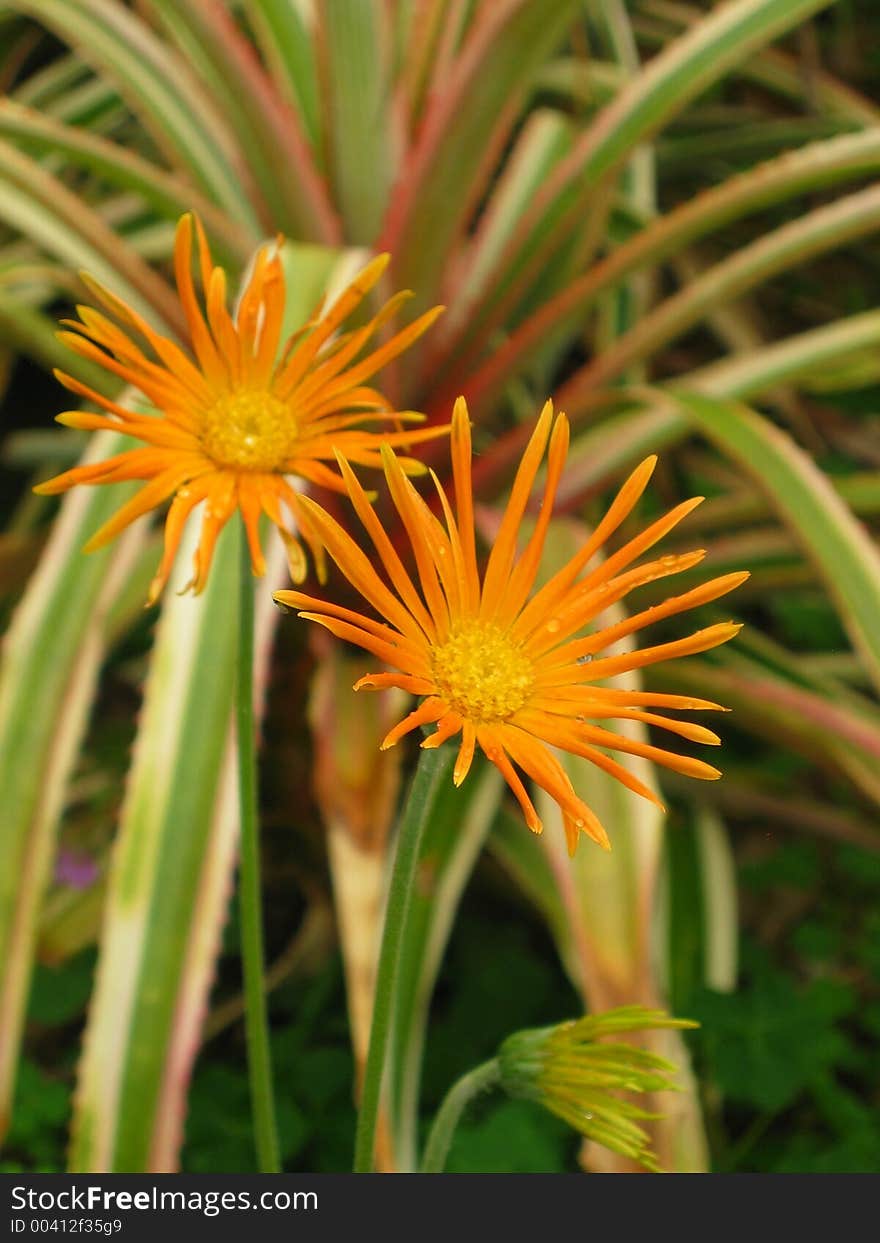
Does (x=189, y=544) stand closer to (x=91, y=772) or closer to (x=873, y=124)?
(x=91, y=772)

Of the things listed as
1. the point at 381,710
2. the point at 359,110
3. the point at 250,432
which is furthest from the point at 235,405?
the point at 359,110

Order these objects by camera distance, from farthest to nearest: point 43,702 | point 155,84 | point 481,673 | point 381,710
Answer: point 155,84, point 381,710, point 43,702, point 481,673

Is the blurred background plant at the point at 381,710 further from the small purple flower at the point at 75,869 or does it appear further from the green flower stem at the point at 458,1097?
the green flower stem at the point at 458,1097

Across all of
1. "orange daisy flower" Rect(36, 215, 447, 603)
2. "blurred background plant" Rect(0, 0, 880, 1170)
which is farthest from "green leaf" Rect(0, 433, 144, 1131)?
"orange daisy flower" Rect(36, 215, 447, 603)

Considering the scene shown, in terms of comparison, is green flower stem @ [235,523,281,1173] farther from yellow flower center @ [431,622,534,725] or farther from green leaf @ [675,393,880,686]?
green leaf @ [675,393,880,686]

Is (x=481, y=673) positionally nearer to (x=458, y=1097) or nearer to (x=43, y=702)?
(x=458, y=1097)

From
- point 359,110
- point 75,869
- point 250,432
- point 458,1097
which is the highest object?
point 359,110

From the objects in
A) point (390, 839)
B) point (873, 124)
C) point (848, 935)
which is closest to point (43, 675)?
point (390, 839)
